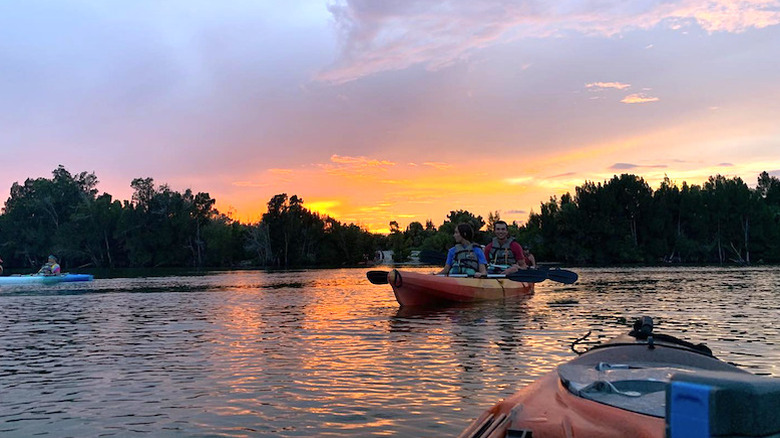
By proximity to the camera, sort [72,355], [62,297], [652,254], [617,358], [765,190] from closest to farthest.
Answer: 1. [617,358]
2. [72,355]
3. [62,297]
4. [652,254]
5. [765,190]

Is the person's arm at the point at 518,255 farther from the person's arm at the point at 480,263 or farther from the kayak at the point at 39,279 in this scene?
the kayak at the point at 39,279

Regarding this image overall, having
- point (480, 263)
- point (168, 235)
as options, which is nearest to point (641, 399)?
point (480, 263)

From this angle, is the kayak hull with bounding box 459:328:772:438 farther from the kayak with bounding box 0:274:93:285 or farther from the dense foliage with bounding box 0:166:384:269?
the dense foliage with bounding box 0:166:384:269

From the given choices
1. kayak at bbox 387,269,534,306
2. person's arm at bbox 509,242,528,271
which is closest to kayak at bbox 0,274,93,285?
kayak at bbox 387,269,534,306

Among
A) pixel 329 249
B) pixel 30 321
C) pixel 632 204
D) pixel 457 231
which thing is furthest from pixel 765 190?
pixel 30 321

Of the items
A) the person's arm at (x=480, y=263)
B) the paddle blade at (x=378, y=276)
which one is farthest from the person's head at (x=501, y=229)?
the paddle blade at (x=378, y=276)

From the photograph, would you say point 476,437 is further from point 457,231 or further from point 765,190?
point 765,190

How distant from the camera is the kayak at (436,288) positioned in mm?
14930

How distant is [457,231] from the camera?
1520 centimetres

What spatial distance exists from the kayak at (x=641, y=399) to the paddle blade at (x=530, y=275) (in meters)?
10.5

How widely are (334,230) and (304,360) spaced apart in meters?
76.3

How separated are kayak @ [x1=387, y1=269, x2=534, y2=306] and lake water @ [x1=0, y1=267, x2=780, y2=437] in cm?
50

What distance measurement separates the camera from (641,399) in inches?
124

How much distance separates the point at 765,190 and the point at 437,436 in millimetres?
103934
